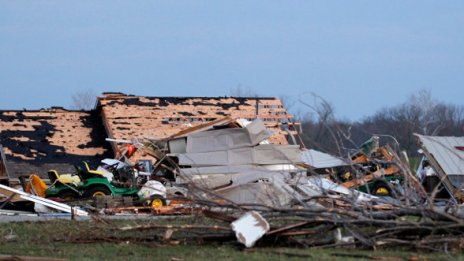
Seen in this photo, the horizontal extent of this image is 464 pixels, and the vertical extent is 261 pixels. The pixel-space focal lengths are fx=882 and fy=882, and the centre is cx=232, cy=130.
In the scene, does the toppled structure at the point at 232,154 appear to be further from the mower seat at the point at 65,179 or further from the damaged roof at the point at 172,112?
the damaged roof at the point at 172,112

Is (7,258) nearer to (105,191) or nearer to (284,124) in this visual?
(105,191)

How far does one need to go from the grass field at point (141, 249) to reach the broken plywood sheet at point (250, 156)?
10165mm

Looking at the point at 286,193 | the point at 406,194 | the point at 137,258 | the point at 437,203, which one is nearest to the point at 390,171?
the point at 286,193

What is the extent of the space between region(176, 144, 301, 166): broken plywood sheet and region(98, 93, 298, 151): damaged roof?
10446 millimetres

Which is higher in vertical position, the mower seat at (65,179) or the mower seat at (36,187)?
the mower seat at (65,179)

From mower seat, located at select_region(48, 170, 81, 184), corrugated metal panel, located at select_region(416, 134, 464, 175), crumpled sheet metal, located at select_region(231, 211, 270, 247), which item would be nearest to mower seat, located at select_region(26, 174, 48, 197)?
mower seat, located at select_region(48, 170, 81, 184)

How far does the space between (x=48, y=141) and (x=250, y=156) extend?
563 inches

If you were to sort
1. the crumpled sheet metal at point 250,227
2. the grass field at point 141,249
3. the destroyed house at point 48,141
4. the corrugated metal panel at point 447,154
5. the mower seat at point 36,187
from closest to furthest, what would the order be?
the grass field at point 141,249 < the crumpled sheet metal at point 250,227 < the mower seat at point 36,187 < the corrugated metal panel at point 447,154 < the destroyed house at point 48,141

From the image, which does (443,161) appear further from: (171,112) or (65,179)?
(171,112)

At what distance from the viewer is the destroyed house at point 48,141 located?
34531mm

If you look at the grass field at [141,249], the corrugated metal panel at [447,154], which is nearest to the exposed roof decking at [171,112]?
the corrugated metal panel at [447,154]

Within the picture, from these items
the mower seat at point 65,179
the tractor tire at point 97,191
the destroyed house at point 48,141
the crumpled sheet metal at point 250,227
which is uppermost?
the destroyed house at point 48,141

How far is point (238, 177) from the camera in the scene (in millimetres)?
22688

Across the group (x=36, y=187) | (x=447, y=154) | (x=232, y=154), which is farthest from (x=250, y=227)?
(x=447, y=154)
